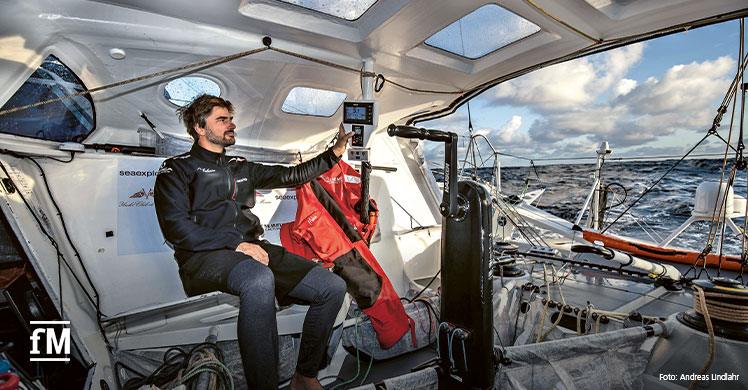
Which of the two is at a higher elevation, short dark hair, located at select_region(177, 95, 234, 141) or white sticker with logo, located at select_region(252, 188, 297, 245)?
short dark hair, located at select_region(177, 95, 234, 141)

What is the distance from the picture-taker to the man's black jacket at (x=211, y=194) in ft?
5.86

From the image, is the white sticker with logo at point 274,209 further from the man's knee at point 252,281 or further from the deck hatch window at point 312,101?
the man's knee at point 252,281

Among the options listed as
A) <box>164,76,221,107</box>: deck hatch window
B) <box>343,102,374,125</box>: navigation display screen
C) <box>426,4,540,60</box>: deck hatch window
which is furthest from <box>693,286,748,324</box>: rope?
<box>164,76,221,107</box>: deck hatch window

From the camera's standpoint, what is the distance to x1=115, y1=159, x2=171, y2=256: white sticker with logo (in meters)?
2.39

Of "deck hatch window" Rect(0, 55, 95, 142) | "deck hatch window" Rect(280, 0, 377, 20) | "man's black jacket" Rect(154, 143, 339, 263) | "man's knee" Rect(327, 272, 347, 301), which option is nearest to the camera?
"man's black jacket" Rect(154, 143, 339, 263)

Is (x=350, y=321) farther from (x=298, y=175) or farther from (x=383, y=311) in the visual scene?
(x=298, y=175)

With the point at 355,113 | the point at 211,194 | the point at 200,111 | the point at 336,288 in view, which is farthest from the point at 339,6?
the point at 336,288

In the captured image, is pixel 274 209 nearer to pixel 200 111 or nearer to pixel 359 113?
pixel 359 113

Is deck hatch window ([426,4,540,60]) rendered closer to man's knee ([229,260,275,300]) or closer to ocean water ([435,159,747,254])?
man's knee ([229,260,275,300])

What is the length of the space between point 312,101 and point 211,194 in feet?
5.70

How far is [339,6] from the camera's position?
2.26 metres

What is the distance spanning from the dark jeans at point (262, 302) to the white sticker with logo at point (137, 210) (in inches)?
34.9

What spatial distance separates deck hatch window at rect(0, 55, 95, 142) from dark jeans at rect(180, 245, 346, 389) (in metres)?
1.39

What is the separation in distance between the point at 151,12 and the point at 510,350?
2588 millimetres
